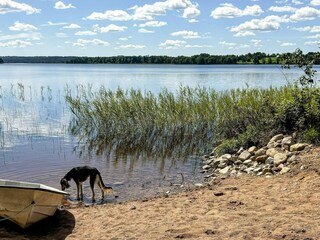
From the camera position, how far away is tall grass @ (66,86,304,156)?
1555cm

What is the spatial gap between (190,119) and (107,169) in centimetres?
611

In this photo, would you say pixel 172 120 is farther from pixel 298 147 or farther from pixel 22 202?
pixel 22 202

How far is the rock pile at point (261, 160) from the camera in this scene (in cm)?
1025

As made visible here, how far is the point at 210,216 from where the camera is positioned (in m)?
6.99

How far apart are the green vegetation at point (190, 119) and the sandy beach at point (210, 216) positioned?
4407 millimetres

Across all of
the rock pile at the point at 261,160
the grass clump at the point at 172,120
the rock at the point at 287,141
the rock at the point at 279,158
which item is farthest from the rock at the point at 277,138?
the grass clump at the point at 172,120

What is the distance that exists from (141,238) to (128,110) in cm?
1213

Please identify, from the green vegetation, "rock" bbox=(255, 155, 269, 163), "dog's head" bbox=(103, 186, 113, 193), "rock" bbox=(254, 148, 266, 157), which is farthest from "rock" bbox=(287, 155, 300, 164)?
"dog's head" bbox=(103, 186, 113, 193)

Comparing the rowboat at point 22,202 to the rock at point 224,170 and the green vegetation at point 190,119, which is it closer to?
the rock at point 224,170

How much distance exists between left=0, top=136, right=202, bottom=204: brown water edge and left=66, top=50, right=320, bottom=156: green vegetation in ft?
4.14

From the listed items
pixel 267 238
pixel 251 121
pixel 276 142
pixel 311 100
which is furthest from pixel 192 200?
pixel 251 121

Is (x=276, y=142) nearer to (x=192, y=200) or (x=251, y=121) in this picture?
(x=251, y=121)

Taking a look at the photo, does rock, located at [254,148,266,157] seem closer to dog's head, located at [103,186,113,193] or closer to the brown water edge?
the brown water edge

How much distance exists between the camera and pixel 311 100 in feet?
41.7
